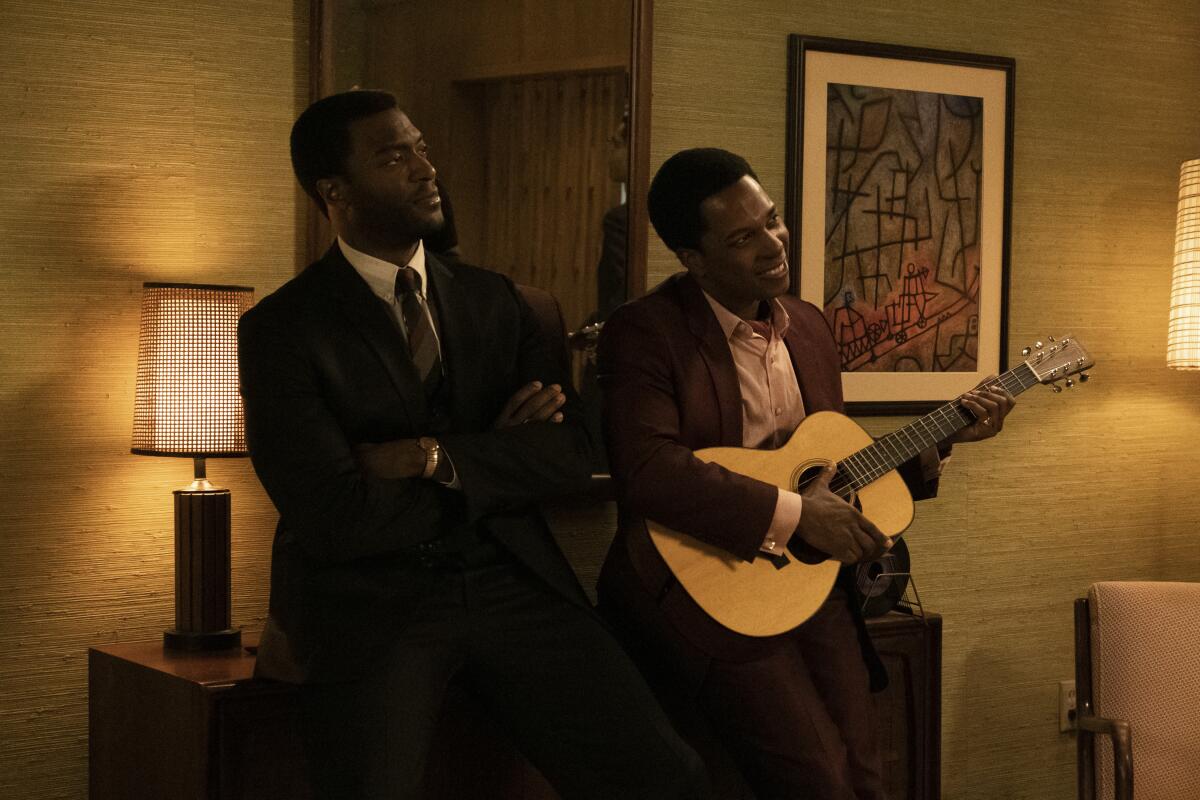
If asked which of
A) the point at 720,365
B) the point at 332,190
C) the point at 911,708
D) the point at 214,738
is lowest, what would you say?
the point at 911,708

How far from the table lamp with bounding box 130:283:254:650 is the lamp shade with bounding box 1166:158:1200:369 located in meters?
2.48

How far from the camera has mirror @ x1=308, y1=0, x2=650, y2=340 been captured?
3092 millimetres

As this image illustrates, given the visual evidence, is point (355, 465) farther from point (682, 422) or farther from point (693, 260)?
point (693, 260)

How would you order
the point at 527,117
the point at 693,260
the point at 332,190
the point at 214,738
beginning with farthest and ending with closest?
the point at 527,117
the point at 693,260
the point at 332,190
the point at 214,738

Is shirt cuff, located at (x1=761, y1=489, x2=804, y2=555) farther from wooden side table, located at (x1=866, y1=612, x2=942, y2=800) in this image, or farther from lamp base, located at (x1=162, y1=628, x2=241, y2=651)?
lamp base, located at (x1=162, y1=628, x2=241, y2=651)

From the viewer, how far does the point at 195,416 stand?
276cm

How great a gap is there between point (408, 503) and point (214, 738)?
562mm

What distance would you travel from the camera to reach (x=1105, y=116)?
412 centimetres

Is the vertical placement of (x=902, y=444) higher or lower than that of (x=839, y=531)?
higher

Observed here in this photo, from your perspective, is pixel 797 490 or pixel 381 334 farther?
pixel 797 490

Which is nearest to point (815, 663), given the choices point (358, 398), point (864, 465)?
point (864, 465)

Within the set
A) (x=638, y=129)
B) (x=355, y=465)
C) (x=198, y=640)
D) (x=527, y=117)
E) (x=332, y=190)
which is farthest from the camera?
(x=638, y=129)

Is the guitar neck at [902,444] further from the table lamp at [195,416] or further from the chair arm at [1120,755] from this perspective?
the table lamp at [195,416]

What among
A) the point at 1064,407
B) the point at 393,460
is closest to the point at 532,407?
the point at 393,460
